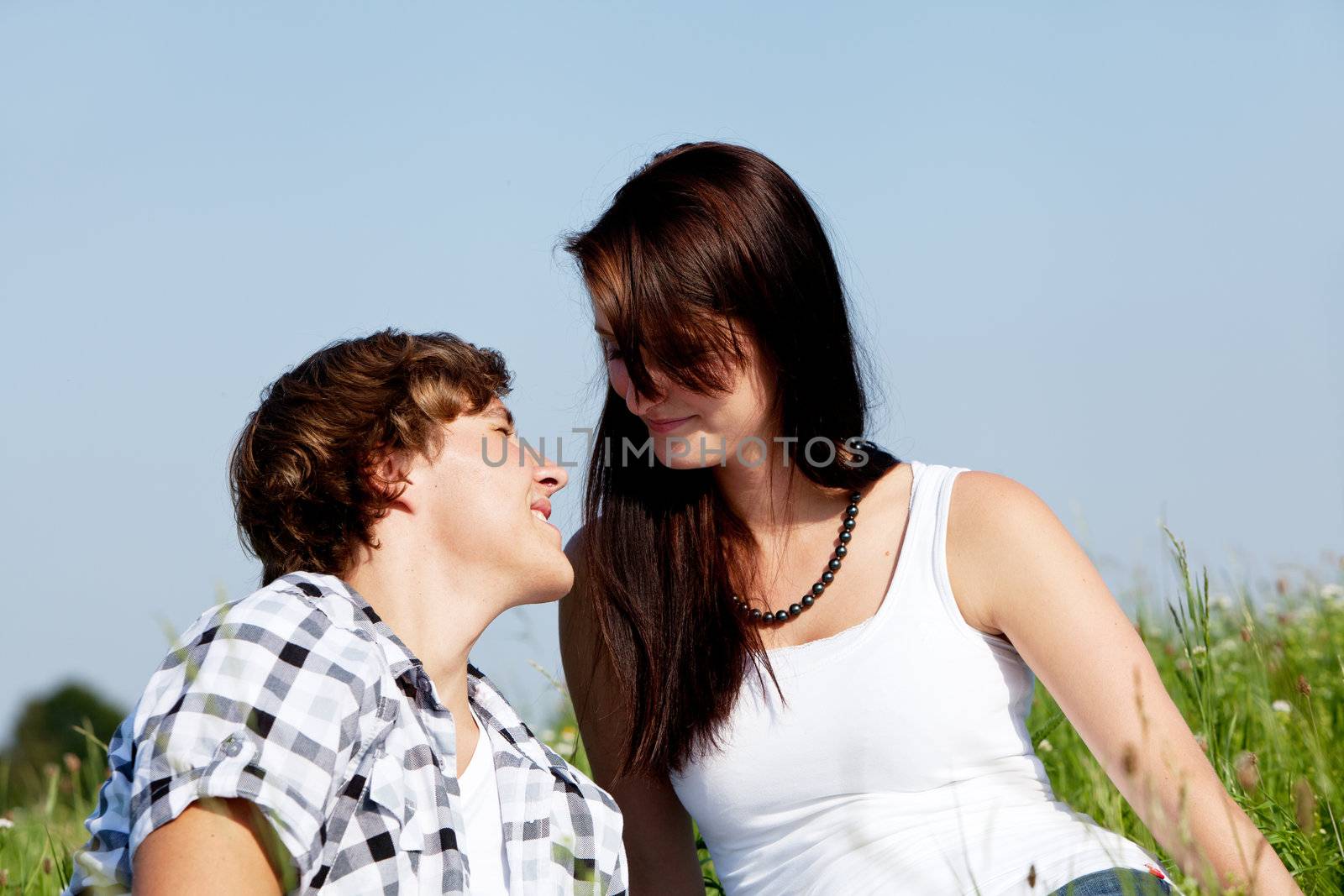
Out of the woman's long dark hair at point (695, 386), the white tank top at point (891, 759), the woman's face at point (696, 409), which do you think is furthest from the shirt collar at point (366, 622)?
the woman's face at point (696, 409)

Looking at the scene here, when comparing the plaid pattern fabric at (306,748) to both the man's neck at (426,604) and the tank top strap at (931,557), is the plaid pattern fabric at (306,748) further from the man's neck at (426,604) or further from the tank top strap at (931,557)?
the tank top strap at (931,557)

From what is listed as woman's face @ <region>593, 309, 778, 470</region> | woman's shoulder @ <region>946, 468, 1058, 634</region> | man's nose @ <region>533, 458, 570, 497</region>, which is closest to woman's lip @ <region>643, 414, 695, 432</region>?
woman's face @ <region>593, 309, 778, 470</region>

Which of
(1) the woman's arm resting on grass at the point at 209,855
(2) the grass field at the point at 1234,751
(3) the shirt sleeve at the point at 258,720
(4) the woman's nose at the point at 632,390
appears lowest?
(2) the grass field at the point at 1234,751

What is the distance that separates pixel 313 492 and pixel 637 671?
0.88 metres

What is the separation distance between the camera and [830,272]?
2.91 m

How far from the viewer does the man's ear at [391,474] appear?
2516 mm

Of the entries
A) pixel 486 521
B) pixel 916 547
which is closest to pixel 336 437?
pixel 486 521

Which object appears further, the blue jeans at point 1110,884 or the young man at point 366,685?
the blue jeans at point 1110,884

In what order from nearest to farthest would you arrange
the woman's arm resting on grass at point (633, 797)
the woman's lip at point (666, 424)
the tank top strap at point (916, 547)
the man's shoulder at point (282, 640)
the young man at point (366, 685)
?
the young man at point (366, 685) → the man's shoulder at point (282, 640) → the tank top strap at point (916, 547) → the woman's lip at point (666, 424) → the woman's arm resting on grass at point (633, 797)

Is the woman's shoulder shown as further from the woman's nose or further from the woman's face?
the woman's nose

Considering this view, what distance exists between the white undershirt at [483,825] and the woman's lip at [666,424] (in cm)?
79

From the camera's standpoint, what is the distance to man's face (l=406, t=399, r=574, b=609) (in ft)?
8.26

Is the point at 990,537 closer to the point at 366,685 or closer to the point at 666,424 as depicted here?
the point at 666,424

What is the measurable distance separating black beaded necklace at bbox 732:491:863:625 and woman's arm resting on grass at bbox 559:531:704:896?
1.33 ft
